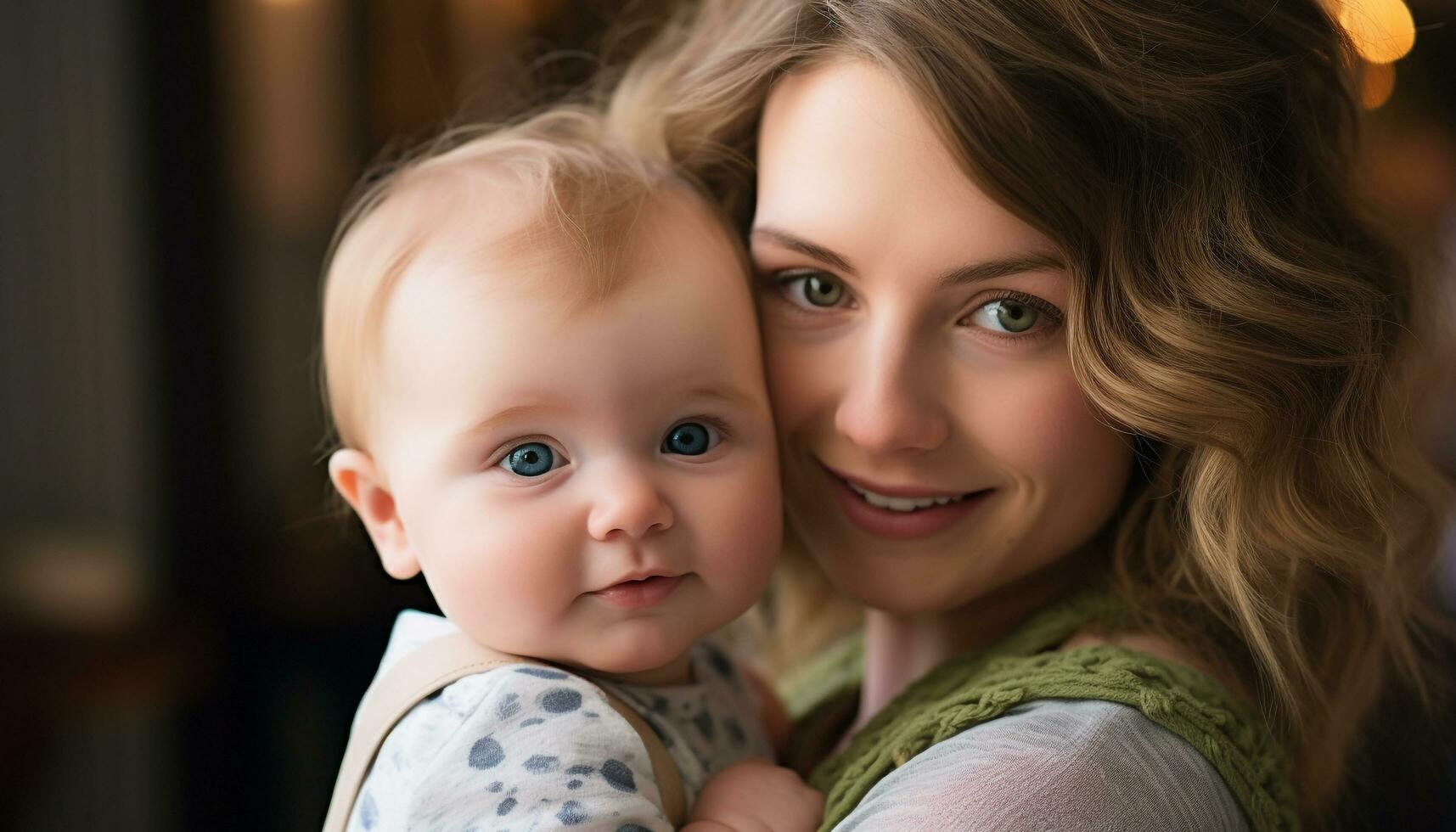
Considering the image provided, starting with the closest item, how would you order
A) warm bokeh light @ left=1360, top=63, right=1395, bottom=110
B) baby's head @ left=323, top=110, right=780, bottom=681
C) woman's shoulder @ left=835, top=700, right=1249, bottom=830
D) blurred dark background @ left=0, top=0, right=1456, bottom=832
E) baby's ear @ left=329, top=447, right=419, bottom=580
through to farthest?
woman's shoulder @ left=835, top=700, right=1249, bottom=830 → baby's head @ left=323, top=110, right=780, bottom=681 → baby's ear @ left=329, top=447, right=419, bottom=580 → warm bokeh light @ left=1360, top=63, right=1395, bottom=110 → blurred dark background @ left=0, top=0, right=1456, bottom=832

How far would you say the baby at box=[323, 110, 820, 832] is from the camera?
3.27 feet

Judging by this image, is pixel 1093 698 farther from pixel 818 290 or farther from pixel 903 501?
pixel 818 290

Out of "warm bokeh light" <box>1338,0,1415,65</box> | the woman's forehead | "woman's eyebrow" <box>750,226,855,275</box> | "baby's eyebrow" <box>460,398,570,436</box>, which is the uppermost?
"warm bokeh light" <box>1338,0,1415,65</box>

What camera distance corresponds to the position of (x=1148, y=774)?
97 cm

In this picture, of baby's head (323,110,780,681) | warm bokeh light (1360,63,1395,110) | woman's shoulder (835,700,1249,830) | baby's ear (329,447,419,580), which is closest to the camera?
woman's shoulder (835,700,1249,830)

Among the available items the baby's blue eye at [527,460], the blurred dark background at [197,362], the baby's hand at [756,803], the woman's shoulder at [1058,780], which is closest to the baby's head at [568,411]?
the baby's blue eye at [527,460]

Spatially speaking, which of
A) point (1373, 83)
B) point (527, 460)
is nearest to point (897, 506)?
point (527, 460)

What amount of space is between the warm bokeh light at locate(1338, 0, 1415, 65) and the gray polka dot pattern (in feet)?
3.00

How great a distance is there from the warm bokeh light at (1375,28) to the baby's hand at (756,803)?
86cm

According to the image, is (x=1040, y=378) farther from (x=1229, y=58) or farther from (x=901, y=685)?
(x=901, y=685)

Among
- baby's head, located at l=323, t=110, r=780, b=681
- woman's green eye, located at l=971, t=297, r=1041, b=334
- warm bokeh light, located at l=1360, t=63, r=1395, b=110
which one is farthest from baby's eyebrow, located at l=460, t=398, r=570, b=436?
warm bokeh light, located at l=1360, t=63, r=1395, b=110

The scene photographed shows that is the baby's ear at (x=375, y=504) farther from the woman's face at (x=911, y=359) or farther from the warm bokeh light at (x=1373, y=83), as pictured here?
the warm bokeh light at (x=1373, y=83)

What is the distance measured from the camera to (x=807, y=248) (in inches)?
44.8

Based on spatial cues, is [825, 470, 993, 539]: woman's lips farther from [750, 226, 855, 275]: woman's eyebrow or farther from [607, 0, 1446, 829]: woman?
[750, 226, 855, 275]: woman's eyebrow
